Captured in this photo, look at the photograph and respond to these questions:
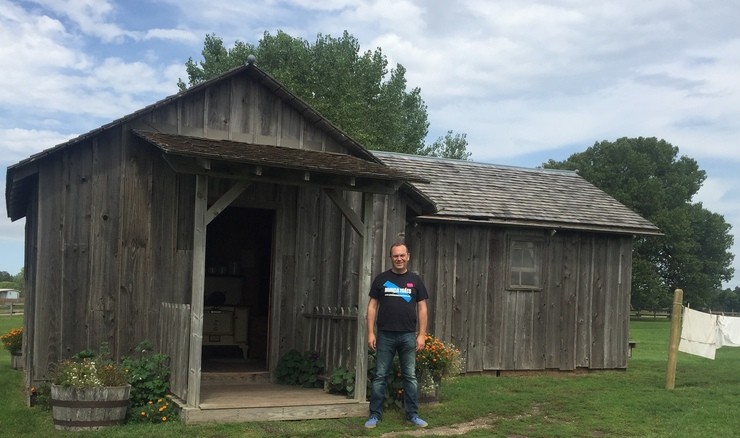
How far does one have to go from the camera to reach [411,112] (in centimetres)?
4922

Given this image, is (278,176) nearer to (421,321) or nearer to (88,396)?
(421,321)

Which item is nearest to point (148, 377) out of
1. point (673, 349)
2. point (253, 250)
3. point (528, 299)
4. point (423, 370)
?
point (423, 370)

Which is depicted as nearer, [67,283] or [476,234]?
[67,283]

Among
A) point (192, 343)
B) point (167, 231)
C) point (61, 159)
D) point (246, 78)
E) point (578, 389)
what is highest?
point (246, 78)

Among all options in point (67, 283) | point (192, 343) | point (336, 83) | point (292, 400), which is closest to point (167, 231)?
point (67, 283)

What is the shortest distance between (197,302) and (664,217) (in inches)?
1537

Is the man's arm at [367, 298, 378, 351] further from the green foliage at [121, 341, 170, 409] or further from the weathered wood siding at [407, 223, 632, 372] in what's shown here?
the weathered wood siding at [407, 223, 632, 372]

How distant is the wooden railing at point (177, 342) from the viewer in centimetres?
886

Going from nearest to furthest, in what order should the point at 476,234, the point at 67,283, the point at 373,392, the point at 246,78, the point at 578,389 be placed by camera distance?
the point at 373,392
the point at 67,283
the point at 246,78
the point at 578,389
the point at 476,234

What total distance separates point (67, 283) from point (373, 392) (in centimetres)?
402

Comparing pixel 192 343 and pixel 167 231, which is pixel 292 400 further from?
pixel 167 231

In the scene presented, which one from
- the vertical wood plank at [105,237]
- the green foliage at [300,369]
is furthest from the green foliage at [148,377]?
the green foliage at [300,369]

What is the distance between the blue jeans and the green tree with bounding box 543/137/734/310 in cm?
3565

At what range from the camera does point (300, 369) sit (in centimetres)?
1074
